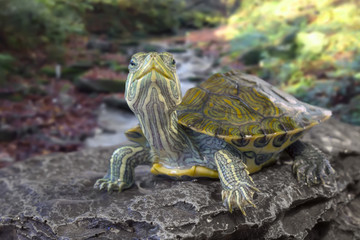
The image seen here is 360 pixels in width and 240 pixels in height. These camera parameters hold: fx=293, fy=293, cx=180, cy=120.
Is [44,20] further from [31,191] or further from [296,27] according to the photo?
[296,27]

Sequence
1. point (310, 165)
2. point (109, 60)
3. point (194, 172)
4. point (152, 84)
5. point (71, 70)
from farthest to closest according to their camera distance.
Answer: point (109, 60) → point (71, 70) → point (310, 165) → point (194, 172) → point (152, 84)

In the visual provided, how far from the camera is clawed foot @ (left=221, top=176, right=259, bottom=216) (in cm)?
143

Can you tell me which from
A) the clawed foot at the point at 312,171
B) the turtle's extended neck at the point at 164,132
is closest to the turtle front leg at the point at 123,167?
the turtle's extended neck at the point at 164,132

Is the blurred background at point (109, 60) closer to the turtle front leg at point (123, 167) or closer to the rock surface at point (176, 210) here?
the rock surface at point (176, 210)

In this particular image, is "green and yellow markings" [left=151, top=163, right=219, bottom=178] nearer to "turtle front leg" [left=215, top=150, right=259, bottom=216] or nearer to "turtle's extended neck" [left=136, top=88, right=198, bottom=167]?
"turtle's extended neck" [left=136, top=88, right=198, bottom=167]

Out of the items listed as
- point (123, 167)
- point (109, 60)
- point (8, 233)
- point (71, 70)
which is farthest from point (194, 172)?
point (109, 60)

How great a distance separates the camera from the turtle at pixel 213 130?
1.48 meters

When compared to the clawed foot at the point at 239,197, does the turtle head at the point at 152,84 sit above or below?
above

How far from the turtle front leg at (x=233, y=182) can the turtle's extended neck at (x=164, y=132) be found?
240mm

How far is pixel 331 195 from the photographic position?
186 centimetres

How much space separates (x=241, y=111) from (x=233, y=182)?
474 mm

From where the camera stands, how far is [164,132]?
1.69m

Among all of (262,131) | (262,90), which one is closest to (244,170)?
(262,131)

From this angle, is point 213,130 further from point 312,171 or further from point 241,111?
point 312,171
